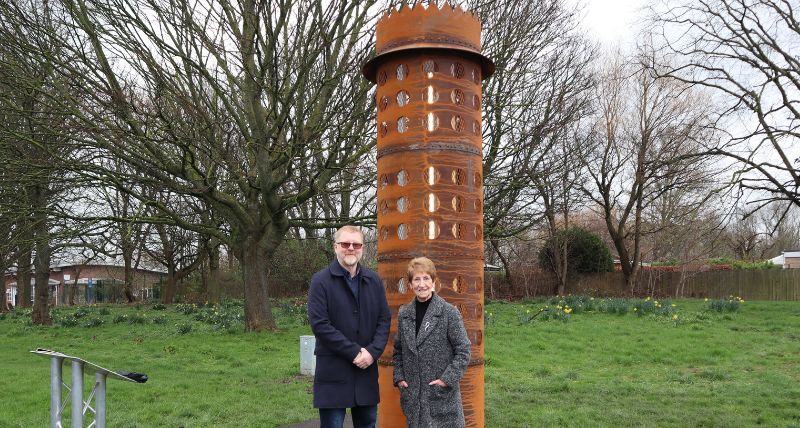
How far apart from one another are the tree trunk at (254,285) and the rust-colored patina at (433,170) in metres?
9.83

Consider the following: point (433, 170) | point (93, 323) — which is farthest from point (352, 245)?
point (93, 323)

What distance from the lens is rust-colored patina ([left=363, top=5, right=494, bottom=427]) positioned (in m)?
4.86

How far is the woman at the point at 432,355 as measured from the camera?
3973 mm

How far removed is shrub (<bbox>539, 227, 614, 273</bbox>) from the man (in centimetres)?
2361

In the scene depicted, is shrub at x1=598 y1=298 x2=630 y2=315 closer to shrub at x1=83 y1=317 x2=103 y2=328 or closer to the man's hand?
shrub at x1=83 y1=317 x2=103 y2=328

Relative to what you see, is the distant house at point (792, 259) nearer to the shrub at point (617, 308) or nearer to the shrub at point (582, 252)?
the shrub at point (582, 252)

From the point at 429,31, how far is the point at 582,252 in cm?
2368

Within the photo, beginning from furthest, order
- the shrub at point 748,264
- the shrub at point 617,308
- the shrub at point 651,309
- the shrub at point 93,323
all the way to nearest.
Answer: the shrub at point 748,264, the shrub at point 93,323, the shrub at point 617,308, the shrub at point 651,309

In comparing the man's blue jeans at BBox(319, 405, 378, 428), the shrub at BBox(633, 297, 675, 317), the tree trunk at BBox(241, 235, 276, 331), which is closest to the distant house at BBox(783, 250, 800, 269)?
the shrub at BBox(633, 297, 675, 317)

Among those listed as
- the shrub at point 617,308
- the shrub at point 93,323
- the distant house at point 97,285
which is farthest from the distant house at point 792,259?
the shrub at point 93,323

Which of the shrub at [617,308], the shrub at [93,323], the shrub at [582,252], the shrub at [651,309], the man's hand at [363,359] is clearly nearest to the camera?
the man's hand at [363,359]

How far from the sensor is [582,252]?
27203 millimetres

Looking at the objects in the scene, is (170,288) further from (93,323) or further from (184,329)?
(184,329)

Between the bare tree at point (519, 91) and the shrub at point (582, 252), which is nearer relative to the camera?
the bare tree at point (519, 91)
